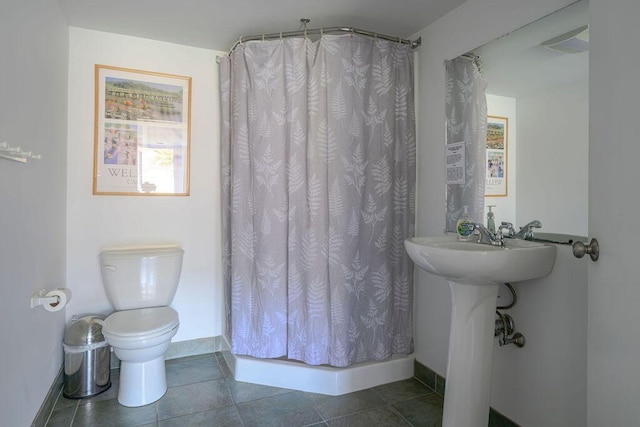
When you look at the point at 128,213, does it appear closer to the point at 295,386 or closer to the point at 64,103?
the point at 64,103

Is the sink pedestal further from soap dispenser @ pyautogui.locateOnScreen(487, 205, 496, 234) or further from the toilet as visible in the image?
the toilet

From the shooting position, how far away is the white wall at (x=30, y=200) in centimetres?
124

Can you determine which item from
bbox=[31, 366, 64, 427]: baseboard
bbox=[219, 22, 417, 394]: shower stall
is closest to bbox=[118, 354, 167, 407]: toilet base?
bbox=[31, 366, 64, 427]: baseboard

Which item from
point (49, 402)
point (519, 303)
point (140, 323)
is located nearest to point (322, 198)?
point (519, 303)

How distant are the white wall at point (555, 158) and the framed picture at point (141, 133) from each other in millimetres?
2014

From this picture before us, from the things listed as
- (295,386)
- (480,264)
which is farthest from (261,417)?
(480,264)

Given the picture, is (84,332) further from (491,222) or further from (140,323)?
(491,222)

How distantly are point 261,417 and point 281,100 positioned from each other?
1.69 meters

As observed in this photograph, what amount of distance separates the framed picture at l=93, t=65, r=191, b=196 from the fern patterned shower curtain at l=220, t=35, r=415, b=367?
1.56 ft

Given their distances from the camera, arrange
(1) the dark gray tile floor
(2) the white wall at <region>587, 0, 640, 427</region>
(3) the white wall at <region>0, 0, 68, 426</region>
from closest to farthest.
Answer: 1. (2) the white wall at <region>587, 0, 640, 427</region>
2. (3) the white wall at <region>0, 0, 68, 426</region>
3. (1) the dark gray tile floor

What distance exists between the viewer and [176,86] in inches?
92.4

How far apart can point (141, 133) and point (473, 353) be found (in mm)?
2260

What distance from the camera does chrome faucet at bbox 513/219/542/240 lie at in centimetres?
149

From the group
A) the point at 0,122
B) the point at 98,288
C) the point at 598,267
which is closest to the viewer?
the point at 598,267
